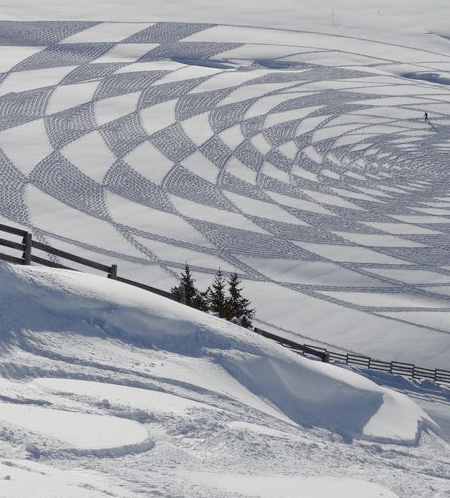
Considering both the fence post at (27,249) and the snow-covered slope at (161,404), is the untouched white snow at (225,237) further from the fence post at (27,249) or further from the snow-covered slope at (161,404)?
the fence post at (27,249)

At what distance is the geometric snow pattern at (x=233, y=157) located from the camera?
4328 centimetres

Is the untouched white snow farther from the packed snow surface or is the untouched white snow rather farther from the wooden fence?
the wooden fence

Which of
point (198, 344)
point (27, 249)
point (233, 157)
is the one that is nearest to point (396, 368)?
point (27, 249)

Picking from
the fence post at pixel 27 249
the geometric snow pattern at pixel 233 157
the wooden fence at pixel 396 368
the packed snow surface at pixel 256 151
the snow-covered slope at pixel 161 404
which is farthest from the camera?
the geometric snow pattern at pixel 233 157

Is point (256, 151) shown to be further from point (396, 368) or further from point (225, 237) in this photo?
point (396, 368)

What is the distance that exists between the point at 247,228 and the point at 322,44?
3575 cm

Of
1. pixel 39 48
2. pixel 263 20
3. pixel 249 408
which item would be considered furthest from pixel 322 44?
pixel 249 408

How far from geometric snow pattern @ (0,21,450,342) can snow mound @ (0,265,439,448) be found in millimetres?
23204

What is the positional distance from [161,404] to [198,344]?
2.37 m

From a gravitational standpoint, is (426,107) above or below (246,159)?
above

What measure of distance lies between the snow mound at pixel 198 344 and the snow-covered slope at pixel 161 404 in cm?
2

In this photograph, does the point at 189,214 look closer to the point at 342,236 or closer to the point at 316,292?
the point at 342,236

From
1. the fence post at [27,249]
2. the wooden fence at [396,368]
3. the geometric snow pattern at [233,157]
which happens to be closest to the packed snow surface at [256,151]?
the geometric snow pattern at [233,157]

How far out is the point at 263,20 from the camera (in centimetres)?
8288
